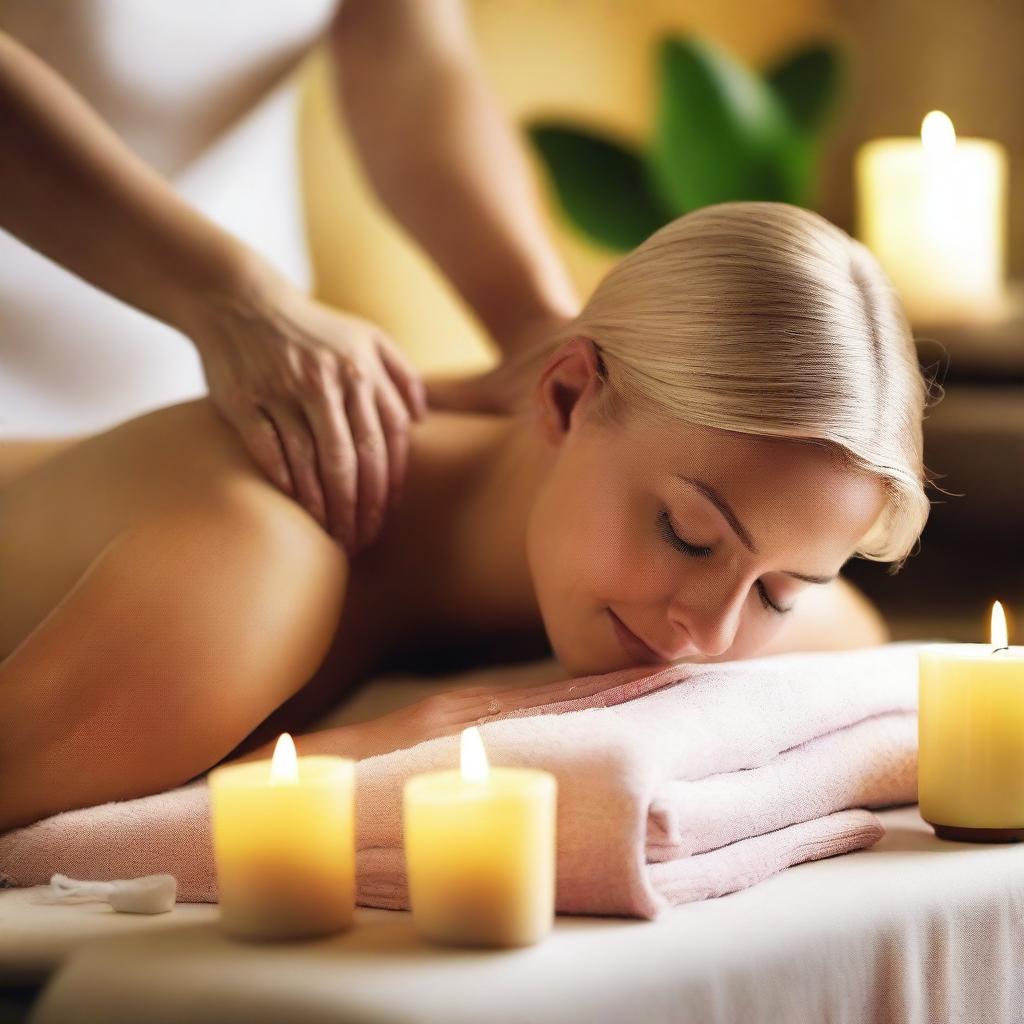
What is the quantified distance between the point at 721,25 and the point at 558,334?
1606mm

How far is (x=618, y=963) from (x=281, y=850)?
19 centimetres

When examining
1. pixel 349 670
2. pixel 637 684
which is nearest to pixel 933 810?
pixel 637 684

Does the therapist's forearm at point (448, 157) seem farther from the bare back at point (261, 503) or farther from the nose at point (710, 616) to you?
the nose at point (710, 616)

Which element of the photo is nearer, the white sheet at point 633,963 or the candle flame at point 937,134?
the white sheet at point 633,963

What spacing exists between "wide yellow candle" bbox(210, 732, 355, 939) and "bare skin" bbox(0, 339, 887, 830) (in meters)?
0.28

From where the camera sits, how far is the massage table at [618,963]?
0.71 metres

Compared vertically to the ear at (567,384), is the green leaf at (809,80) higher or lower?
higher

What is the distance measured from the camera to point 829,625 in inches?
57.3

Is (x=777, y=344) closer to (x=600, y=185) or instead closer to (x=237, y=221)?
(x=237, y=221)

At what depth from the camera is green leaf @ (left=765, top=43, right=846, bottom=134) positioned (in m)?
2.54

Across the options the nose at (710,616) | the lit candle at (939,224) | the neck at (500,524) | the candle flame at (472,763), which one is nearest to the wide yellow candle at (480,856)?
the candle flame at (472,763)

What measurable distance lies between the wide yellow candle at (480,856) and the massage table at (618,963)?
0.01 metres

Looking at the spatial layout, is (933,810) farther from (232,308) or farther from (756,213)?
(232,308)

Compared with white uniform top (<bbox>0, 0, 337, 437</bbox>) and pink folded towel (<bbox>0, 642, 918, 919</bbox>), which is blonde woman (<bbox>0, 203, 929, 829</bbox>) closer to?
Result: pink folded towel (<bbox>0, 642, 918, 919</bbox>)
